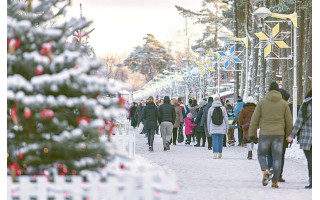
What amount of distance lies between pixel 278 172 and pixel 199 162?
5489mm

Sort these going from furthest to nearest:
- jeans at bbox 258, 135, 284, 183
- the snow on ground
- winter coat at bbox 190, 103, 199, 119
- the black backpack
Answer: winter coat at bbox 190, 103, 199, 119
the black backpack
jeans at bbox 258, 135, 284, 183
the snow on ground

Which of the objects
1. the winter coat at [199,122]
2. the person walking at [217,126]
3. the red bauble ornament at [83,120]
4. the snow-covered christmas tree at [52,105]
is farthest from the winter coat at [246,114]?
the red bauble ornament at [83,120]

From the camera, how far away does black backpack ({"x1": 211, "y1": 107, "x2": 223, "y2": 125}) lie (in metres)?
18.3

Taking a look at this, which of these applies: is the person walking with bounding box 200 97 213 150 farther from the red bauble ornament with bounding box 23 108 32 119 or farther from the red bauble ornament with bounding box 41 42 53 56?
the red bauble ornament with bounding box 23 108 32 119

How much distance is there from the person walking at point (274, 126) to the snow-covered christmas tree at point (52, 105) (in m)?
5.35

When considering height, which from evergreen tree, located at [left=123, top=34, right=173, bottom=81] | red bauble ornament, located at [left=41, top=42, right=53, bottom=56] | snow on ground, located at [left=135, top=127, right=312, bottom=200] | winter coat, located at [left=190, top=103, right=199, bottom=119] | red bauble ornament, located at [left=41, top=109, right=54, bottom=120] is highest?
evergreen tree, located at [left=123, top=34, right=173, bottom=81]

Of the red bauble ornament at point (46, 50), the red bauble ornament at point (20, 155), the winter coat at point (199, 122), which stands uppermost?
the red bauble ornament at point (46, 50)

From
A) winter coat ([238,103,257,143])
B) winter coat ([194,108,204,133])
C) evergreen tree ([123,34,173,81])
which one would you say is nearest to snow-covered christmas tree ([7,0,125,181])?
winter coat ([238,103,257,143])

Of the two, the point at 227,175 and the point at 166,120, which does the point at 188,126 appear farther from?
the point at 227,175

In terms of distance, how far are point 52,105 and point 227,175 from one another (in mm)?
7903

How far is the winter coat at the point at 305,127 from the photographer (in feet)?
37.8

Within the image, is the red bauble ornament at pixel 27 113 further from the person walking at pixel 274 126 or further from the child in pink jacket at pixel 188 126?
the child in pink jacket at pixel 188 126

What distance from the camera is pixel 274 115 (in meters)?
11.9
